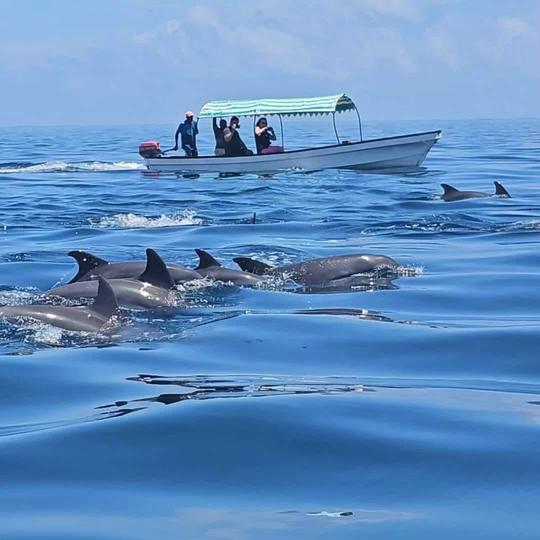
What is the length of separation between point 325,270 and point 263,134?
970 inches

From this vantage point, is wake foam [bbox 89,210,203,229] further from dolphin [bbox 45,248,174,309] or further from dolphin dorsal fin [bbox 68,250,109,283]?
dolphin [bbox 45,248,174,309]

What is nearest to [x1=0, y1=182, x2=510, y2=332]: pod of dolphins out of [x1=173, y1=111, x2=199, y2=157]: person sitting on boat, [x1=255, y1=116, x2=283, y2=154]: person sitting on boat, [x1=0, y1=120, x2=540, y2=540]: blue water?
[x1=0, y1=120, x2=540, y2=540]: blue water

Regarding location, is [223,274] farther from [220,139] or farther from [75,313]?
[220,139]

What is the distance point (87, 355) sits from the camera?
34.0 ft

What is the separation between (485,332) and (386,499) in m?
5.68

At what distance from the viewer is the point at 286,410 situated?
8.13 metres

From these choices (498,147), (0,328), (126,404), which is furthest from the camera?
(498,147)

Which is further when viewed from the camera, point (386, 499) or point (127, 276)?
point (127, 276)

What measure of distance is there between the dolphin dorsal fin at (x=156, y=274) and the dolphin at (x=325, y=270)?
→ 203cm

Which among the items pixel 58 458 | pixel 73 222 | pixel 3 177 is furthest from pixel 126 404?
pixel 3 177

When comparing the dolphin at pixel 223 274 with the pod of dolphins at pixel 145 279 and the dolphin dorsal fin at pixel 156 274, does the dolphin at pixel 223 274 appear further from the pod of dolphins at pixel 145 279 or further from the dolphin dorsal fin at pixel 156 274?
the dolphin dorsal fin at pixel 156 274

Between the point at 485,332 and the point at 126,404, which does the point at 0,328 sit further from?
the point at 485,332

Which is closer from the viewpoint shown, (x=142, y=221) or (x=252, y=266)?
Result: (x=252, y=266)

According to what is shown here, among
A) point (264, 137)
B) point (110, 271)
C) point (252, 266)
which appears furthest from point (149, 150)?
point (110, 271)
